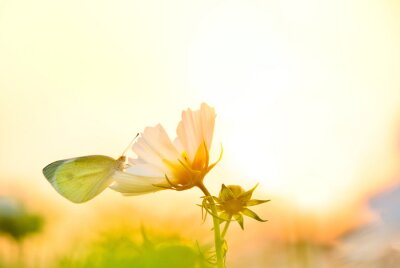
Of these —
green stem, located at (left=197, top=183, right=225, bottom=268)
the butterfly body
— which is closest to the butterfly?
the butterfly body

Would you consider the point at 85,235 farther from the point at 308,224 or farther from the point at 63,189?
the point at 308,224

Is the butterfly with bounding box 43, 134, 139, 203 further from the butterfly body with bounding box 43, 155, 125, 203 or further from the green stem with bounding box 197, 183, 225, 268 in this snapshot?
the green stem with bounding box 197, 183, 225, 268

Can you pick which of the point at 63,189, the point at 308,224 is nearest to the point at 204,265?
the point at 63,189

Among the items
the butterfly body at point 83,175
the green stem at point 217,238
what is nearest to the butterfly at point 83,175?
the butterfly body at point 83,175

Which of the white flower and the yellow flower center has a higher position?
the white flower

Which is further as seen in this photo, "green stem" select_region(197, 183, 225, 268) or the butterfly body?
the butterfly body

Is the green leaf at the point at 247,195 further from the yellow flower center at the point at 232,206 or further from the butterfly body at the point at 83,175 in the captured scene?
the butterfly body at the point at 83,175

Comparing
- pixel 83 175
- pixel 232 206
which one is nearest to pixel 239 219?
pixel 232 206
